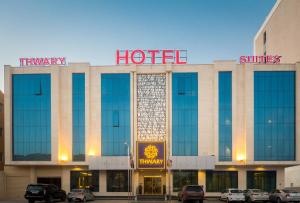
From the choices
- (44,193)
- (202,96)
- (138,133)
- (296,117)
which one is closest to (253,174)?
(296,117)

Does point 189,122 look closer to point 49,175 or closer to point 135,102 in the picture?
point 135,102

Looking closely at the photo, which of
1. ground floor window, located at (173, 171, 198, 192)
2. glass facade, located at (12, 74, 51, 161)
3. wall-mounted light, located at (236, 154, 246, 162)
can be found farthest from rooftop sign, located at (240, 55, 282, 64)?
glass facade, located at (12, 74, 51, 161)

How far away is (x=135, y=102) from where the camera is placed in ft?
155

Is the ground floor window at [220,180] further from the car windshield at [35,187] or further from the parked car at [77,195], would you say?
the car windshield at [35,187]

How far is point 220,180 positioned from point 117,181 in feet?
42.4

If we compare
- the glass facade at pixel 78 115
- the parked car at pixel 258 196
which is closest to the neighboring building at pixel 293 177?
the parked car at pixel 258 196

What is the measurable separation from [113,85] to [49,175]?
14.1 meters

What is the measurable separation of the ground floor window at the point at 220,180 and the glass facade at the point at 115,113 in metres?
11.1

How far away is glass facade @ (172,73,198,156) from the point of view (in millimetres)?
46719

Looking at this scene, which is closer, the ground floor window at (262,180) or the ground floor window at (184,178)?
the ground floor window at (262,180)

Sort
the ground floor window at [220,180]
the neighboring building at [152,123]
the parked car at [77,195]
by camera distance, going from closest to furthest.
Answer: the parked car at [77,195], the neighboring building at [152,123], the ground floor window at [220,180]

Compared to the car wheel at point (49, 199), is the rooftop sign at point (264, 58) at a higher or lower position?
higher

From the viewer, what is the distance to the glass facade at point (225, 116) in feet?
152

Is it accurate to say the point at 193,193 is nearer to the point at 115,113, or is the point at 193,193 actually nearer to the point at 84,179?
the point at 115,113
